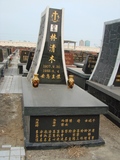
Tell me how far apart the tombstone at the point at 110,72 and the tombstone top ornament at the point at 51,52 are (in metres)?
1.13

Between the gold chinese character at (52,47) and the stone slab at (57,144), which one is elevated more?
the gold chinese character at (52,47)

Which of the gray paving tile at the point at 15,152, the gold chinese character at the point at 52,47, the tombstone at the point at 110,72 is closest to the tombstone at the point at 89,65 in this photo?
the tombstone at the point at 110,72

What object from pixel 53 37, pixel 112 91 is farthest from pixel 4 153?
pixel 53 37

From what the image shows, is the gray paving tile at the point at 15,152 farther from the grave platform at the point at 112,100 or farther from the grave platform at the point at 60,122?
the grave platform at the point at 112,100

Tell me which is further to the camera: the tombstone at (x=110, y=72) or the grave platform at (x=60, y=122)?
the tombstone at (x=110, y=72)

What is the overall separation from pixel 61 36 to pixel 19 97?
2.66 m

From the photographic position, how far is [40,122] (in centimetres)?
354

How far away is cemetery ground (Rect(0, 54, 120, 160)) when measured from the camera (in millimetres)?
3282

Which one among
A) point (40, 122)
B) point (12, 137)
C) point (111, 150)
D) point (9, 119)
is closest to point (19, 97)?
point (9, 119)

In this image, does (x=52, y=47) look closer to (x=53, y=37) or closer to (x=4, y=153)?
(x=53, y=37)

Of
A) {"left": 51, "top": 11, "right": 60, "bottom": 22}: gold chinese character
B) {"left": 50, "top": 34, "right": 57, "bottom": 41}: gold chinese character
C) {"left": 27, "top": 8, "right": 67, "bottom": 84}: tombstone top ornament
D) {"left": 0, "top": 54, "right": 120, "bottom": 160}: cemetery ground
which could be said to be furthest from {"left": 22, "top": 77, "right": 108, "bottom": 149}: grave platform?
{"left": 51, "top": 11, "right": 60, "bottom": 22}: gold chinese character

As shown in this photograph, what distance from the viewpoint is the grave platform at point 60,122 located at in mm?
3494

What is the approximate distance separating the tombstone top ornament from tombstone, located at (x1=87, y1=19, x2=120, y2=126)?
3.70ft

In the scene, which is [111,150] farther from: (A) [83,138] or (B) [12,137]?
(B) [12,137]
